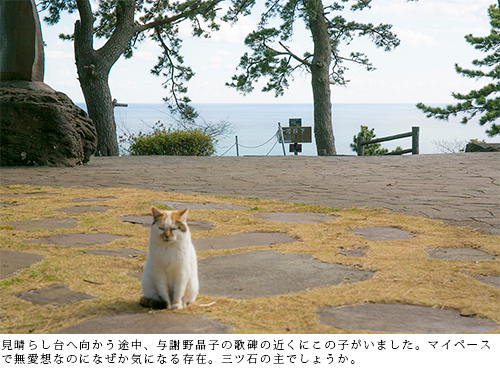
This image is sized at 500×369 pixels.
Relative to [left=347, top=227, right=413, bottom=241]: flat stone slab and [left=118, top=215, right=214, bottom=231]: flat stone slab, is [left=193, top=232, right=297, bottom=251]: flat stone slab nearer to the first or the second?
[left=118, top=215, right=214, bottom=231]: flat stone slab

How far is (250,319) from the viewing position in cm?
217

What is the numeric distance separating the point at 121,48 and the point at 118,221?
36.7 ft

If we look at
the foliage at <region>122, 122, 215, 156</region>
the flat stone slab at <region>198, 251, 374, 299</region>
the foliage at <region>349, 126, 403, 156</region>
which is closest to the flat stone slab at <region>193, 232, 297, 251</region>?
the flat stone slab at <region>198, 251, 374, 299</region>

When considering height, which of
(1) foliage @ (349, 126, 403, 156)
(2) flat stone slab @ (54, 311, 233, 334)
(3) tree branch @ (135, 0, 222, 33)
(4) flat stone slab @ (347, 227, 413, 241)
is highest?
(3) tree branch @ (135, 0, 222, 33)

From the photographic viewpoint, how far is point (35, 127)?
8.94 metres

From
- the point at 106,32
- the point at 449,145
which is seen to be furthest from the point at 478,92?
the point at 106,32

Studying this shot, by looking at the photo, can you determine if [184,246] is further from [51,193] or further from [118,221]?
[51,193]

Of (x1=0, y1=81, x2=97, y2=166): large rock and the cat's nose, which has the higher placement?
(x1=0, y1=81, x2=97, y2=166): large rock

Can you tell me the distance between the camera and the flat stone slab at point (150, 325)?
2.00 m

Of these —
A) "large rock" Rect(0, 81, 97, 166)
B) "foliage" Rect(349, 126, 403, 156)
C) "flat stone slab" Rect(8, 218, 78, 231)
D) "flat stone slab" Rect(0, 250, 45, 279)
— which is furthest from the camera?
"foliage" Rect(349, 126, 403, 156)

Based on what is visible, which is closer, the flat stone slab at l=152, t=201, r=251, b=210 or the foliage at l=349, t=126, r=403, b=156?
the flat stone slab at l=152, t=201, r=251, b=210

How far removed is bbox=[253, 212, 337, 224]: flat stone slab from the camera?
15.2ft

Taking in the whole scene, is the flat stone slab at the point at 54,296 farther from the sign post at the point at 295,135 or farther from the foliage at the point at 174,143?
the sign post at the point at 295,135

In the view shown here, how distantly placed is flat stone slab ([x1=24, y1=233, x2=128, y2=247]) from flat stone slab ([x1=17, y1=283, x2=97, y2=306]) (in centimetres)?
102
